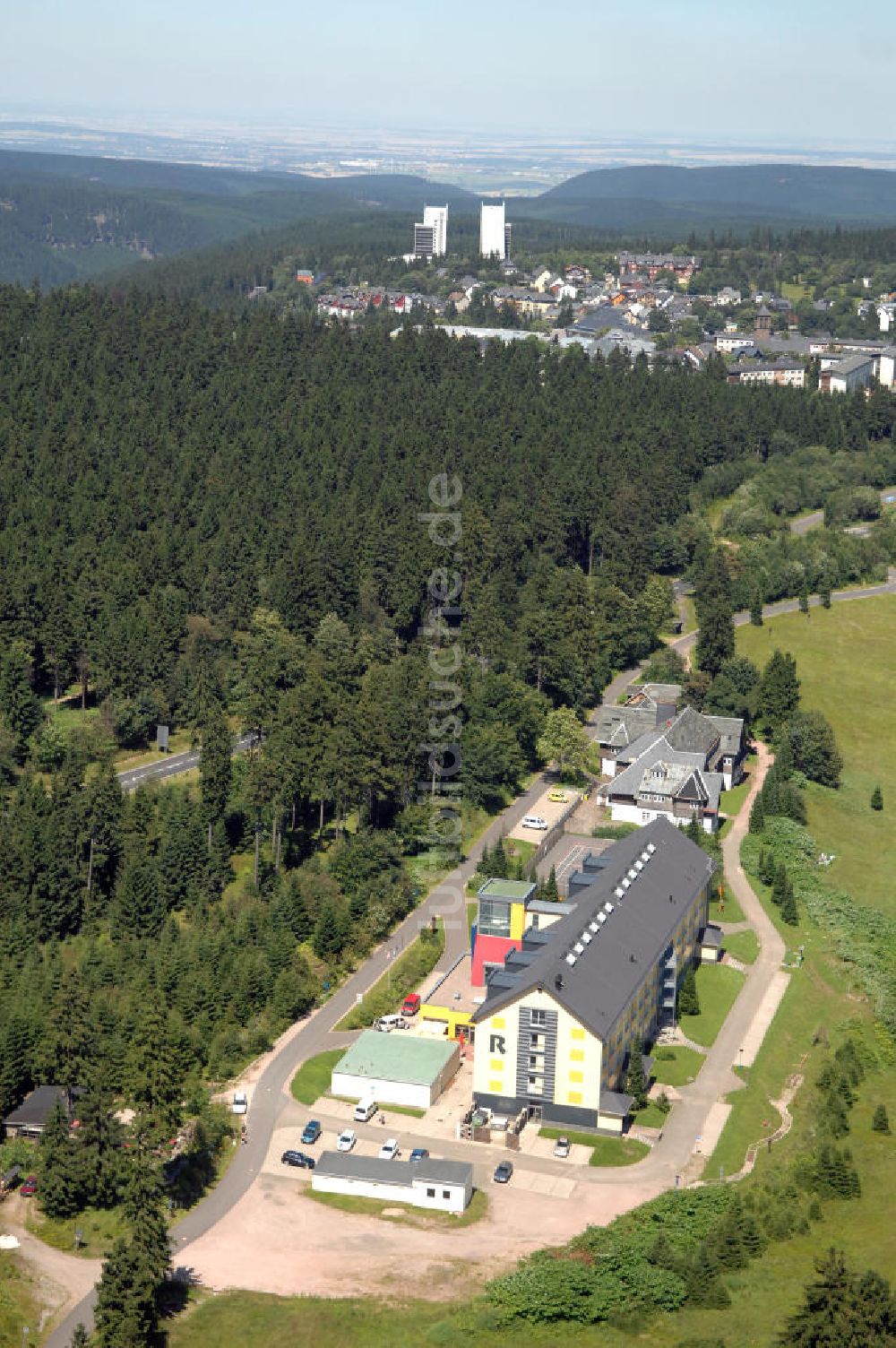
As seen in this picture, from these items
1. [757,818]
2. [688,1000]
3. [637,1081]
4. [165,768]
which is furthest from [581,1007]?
[165,768]

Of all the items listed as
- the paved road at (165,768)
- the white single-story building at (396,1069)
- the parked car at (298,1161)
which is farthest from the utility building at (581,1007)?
the paved road at (165,768)

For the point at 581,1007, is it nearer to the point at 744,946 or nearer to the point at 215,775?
the point at 744,946

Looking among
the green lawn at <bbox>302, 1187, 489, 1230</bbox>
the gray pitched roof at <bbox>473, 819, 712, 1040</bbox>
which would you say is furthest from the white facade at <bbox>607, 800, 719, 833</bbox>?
the green lawn at <bbox>302, 1187, 489, 1230</bbox>

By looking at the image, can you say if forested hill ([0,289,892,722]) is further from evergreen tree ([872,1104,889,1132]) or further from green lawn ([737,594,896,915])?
evergreen tree ([872,1104,889,1132])

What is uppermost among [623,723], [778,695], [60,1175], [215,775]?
[215,775]

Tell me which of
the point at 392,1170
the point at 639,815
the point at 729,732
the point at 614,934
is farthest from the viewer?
the point at 729,732

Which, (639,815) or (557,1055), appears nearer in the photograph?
(557,1055)

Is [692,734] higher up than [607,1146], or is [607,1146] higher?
[692,734]
